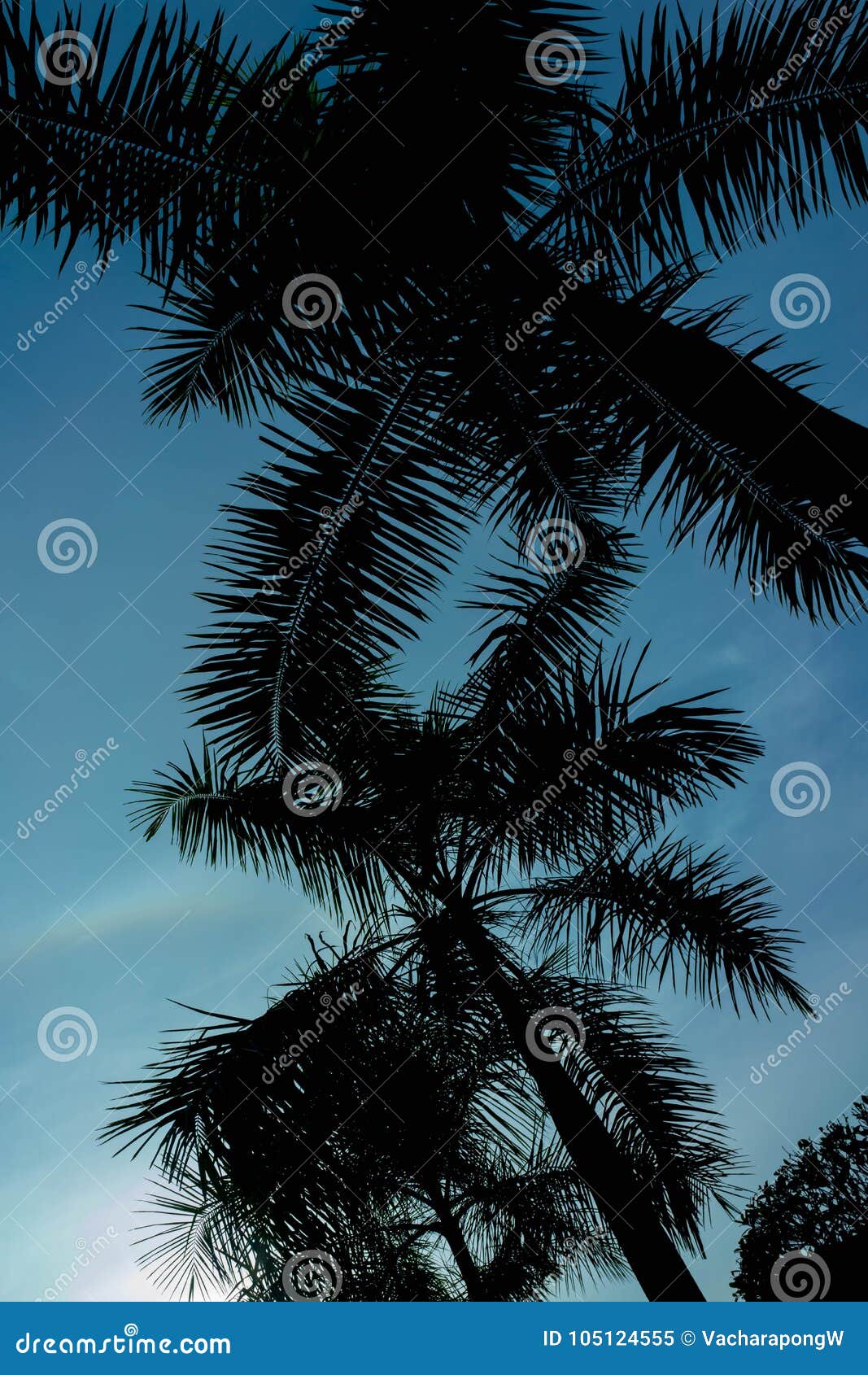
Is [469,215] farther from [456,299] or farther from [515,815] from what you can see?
[515,815]

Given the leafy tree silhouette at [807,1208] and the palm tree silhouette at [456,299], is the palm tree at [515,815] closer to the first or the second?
the palm tree silhouette at [456,299]

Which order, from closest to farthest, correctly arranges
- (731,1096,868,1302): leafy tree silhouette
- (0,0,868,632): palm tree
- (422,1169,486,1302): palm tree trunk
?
(0,0,868,632): palm tree < (422,1169,486,1302): palm tree trunk < (731,1096,868,1302): leafy tree silhouette

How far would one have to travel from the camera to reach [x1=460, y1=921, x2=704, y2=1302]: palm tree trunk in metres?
4.11

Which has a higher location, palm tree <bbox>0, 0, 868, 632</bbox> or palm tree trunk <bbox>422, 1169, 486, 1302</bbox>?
palm tree <bbox>0, 0, 868, 632</bbox>

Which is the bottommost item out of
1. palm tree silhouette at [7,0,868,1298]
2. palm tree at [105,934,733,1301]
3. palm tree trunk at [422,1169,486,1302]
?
palm tree trunk at [422,1169,486,1302]

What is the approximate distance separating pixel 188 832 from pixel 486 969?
7.73ft

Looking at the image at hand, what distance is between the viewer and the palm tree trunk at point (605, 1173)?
411 cm

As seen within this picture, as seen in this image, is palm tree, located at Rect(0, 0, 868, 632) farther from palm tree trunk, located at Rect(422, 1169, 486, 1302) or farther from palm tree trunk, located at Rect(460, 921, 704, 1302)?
palm tree trunk, located at Rect(422, 1169, 486, 1302)

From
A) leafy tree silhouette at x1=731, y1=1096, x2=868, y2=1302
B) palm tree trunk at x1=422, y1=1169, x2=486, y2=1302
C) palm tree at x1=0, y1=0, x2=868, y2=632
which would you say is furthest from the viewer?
leafy tree silhouette at x1=731, y1=1096, x2=868, y2=1302

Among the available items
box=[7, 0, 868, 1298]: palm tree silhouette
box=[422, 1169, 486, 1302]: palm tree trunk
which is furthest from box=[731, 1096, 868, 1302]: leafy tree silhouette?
box=[7, 0, 868, 1298]: palm tree silhouette

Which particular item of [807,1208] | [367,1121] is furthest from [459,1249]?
[807,1208]

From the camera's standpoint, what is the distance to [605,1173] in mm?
4297

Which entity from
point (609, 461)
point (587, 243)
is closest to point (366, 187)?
point (587, 243)

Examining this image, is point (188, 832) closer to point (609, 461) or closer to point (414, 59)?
point (609, 461)
